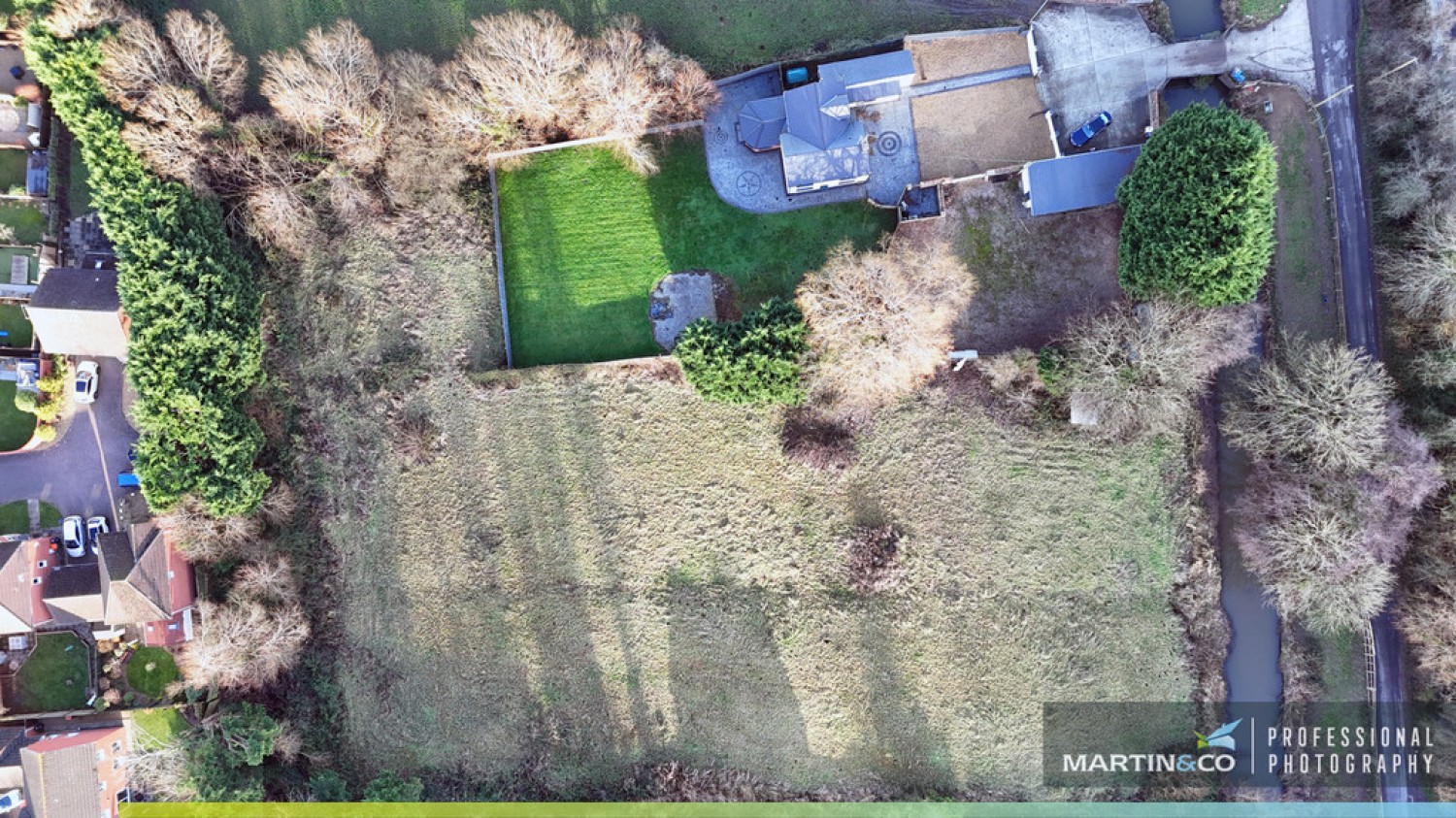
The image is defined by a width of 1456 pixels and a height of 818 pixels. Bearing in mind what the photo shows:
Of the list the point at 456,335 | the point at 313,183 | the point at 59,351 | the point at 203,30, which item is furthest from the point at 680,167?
the point at 59,351

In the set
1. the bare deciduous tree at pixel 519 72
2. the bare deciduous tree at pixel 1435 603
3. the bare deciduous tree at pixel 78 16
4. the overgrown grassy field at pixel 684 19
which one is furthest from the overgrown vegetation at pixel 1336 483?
the bare deciduous tree at pixel 78 16

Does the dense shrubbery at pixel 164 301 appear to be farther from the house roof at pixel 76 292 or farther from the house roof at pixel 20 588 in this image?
the house roof at pixel 20 588

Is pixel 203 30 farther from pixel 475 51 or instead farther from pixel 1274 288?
pixel 1274 288

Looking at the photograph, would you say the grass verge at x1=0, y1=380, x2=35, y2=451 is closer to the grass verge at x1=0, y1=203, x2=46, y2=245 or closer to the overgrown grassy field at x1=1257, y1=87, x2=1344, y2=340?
the grass verge at x1=0, y1=203, x2=46, y2=245

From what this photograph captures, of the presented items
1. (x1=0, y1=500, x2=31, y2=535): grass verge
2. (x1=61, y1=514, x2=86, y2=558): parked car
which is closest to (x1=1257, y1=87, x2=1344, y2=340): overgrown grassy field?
(x1=61, y1=514, x2=86, y2=558): parked car

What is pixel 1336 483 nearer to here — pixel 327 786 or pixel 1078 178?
pixel 1078 178

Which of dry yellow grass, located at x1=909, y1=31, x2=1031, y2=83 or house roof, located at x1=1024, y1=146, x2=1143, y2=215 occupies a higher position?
dry yellow grass, located at x1=909, y1=31, x2=1031, y2=83
